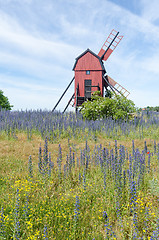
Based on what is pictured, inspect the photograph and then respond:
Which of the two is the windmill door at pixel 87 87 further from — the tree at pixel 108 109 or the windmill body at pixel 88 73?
the tree at pixel 108 109

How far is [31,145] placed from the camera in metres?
7.71

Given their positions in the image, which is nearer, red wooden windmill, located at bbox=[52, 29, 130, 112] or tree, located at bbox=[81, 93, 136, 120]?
tree, located at bbox=[81, 93, 136, 120]

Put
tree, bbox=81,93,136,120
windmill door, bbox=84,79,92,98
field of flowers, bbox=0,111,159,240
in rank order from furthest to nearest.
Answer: windmill door, bbox=84,79,92,98, tree, bbox=81,93,136,120, field of flowers, bbox=0,111,159,240

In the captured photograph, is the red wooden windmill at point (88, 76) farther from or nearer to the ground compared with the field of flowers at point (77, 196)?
farther from the ground

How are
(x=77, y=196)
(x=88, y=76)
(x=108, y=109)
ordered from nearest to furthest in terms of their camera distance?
(x=77, y=196)
(x=108, y=109)
(x=88, y=76)

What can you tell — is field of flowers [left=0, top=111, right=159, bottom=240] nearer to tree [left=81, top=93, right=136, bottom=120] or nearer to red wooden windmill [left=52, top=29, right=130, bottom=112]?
tree [left=81, top=93, right=136, bottom=120]

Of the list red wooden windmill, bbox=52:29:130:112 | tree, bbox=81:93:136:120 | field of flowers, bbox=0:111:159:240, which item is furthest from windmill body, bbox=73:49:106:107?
field of flowers, bbox=0:111:159:240

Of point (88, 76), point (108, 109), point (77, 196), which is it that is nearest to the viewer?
point (77, 196)

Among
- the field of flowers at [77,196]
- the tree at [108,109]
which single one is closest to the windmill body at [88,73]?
the tree at [108,109]

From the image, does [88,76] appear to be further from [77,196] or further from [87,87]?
[77,196]

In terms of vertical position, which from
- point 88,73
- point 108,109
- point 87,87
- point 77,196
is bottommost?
point 77,196

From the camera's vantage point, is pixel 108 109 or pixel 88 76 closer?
pixel 108 109

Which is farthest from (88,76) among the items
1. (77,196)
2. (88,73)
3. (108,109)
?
(77,196)

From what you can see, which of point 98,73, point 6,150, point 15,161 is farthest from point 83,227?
point 98,73
